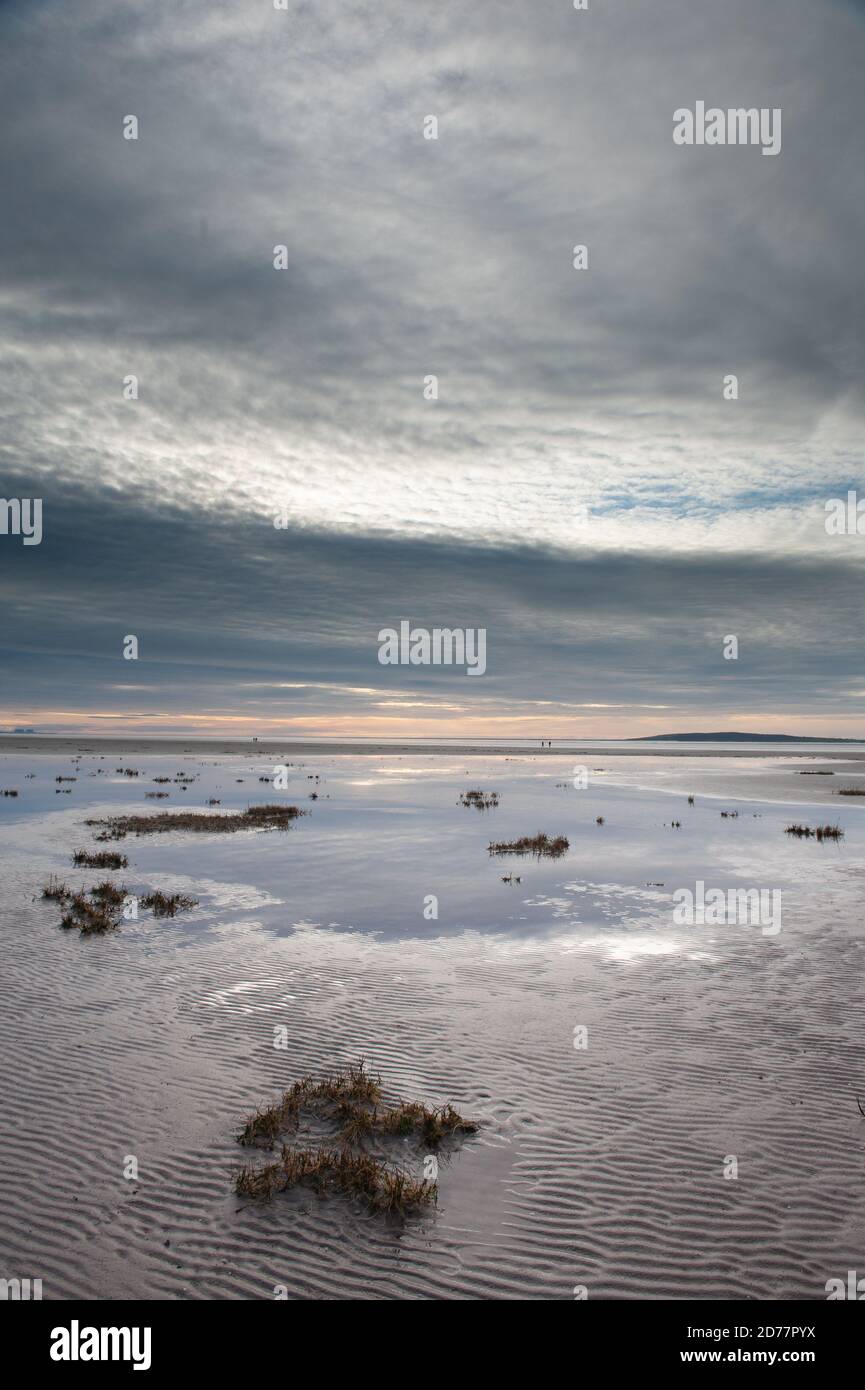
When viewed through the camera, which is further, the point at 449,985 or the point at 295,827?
the point at 295,827

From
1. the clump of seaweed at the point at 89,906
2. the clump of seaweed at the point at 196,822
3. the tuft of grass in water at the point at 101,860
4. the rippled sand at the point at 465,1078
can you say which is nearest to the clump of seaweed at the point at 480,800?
the clump of seaweed at the point at 196,822

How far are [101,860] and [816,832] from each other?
28239 mm

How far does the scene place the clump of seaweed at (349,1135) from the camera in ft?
22.7

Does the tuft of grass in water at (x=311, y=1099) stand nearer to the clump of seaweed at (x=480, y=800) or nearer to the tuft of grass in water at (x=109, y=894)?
the tuft of grass in water at (x=109, y=894)

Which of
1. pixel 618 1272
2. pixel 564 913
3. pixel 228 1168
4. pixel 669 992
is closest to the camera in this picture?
pixel 618 1272

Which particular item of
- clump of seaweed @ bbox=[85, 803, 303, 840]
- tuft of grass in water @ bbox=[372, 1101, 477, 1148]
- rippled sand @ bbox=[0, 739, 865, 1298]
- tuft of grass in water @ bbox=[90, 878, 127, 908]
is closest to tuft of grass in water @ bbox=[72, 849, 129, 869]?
rippled sand @ bbox=[0, 739, 865, 1298]

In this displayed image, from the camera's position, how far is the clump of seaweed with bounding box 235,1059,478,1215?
693 cm

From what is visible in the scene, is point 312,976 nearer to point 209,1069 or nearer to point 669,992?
point 209,1069

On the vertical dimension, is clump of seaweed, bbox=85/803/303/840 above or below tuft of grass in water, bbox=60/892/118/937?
below

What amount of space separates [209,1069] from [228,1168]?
7.99 ft

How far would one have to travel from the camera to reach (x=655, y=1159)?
Answer: 757 cm

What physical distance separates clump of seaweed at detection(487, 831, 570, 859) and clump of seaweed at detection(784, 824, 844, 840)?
1040cm

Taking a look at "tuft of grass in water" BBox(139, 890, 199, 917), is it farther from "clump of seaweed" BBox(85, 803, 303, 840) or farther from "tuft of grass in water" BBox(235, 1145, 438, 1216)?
"clump of seaweed" BBox(85, 803, 303, 840)
